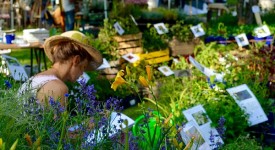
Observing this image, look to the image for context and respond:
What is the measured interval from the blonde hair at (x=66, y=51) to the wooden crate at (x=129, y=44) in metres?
3.89

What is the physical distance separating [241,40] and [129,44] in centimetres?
141

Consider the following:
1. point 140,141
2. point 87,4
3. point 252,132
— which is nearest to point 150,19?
point 87,4

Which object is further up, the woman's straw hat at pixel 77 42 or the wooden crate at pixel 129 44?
the woman's straw hat at pixel 77 42

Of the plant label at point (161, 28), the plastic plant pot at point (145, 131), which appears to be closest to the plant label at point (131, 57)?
the plant label at point (161, 28)

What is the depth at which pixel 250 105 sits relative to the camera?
3.73 m

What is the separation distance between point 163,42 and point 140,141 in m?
5.67

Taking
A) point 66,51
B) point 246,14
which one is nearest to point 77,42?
point 66,51

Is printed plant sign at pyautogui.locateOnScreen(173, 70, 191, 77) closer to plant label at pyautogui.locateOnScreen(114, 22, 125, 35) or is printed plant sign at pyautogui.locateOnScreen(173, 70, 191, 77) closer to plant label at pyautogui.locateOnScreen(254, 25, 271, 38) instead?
plant label at pyautogui.locateOnScreen(114, 22, 125, 35)

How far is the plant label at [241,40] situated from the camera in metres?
7.29

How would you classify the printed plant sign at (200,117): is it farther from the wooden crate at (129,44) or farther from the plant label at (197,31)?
the plant label at (197,31)

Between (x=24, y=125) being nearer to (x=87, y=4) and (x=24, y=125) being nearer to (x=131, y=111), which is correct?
(x=131, y=111)

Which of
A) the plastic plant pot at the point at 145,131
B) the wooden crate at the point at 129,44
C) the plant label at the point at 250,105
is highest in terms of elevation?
the plastic plant pot at the point at 145,131

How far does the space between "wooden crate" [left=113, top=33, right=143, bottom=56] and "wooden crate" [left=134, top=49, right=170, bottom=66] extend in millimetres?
118

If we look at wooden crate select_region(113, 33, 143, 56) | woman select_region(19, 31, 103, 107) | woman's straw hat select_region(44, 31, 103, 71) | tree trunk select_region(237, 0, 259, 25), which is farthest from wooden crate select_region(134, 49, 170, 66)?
woman select_region(19, 31, 103, 107)
